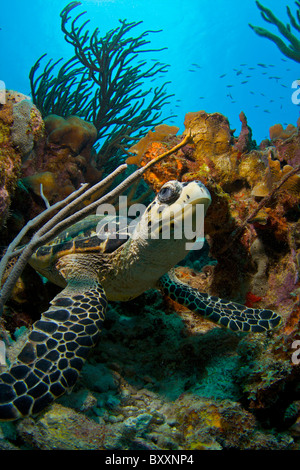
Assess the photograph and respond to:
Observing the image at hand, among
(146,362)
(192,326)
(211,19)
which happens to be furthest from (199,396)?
(211,19)

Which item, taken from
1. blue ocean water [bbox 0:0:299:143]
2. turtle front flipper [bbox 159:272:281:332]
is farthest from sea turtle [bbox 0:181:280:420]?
blue ocean water [bbox 0:0:299:143]

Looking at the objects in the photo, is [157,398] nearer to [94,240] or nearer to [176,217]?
[176,217]

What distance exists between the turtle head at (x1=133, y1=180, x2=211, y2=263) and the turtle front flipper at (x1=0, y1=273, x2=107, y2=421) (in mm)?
751

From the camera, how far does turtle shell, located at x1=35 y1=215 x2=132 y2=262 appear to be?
9.05 ft

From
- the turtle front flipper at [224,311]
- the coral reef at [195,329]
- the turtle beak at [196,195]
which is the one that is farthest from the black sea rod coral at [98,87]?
the turtle beak at [196,195]

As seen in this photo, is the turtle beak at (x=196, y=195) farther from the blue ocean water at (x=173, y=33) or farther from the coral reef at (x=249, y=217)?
the blue ocean water at (x=173, y=33)

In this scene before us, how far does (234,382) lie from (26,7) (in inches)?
4043

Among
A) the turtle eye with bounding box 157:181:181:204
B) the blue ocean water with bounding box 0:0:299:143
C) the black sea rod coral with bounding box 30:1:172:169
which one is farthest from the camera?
the blue ocean water with bounding box 0:0:299:143

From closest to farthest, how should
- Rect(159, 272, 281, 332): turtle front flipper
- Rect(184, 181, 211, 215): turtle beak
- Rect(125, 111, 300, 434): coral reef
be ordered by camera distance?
Rect(184, 181, 211, 215): turtle beak < Rect(159, 272, 281, 332): turtle front flipper < Rect(125, 111, 300, 434): coral reef

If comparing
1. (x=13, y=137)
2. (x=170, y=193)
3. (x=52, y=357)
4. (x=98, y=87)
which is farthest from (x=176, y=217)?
(x=98, y=87)

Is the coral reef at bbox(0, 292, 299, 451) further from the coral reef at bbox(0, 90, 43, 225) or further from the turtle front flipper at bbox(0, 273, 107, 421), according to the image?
the coral reef at bbox(0, 90, 43, 225)

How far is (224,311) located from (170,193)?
139cm

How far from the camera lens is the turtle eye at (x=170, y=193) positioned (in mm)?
1865

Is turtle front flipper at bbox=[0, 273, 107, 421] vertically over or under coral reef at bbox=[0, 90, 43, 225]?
under
